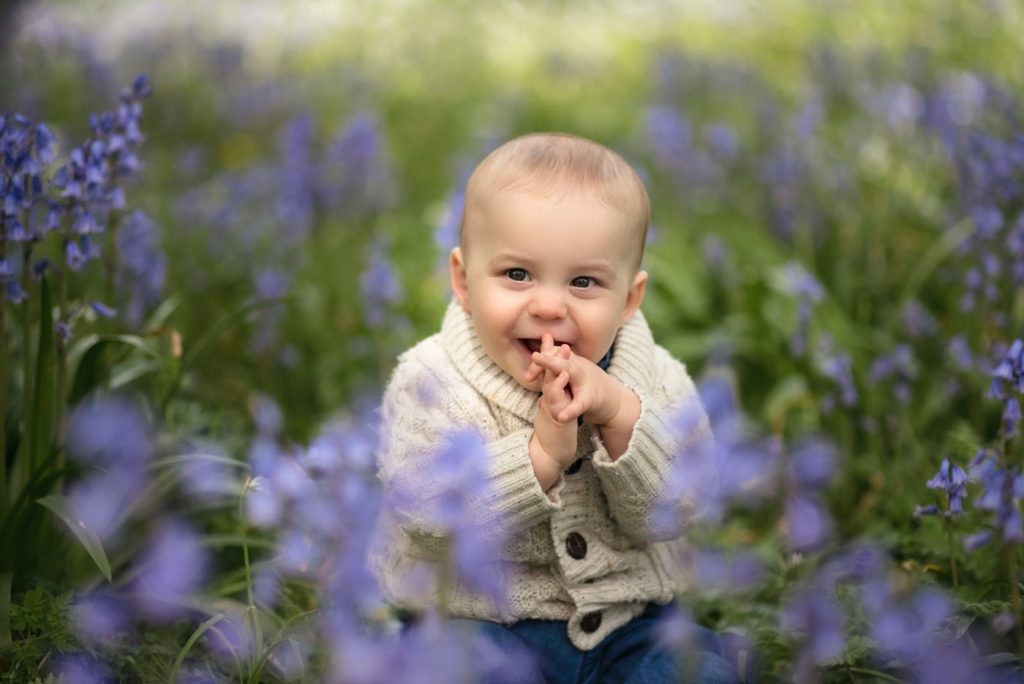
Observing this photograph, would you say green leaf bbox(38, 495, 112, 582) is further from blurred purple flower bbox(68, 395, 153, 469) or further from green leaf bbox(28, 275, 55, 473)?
blurred purple flower bbox(68, 395, 153, 469)

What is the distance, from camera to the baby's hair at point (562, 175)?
213 cm

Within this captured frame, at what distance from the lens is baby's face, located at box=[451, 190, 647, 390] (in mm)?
2111

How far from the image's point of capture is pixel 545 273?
214 cm

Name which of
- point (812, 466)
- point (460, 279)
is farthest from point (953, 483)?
point (460, 279)

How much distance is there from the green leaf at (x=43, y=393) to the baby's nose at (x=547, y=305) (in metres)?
1.16

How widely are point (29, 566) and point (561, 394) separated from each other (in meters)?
1.44

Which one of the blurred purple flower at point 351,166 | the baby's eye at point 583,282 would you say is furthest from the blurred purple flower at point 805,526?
the blurred purple flower at point 351,166

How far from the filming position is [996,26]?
16.9 ft

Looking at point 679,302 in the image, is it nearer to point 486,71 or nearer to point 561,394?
point 561,394

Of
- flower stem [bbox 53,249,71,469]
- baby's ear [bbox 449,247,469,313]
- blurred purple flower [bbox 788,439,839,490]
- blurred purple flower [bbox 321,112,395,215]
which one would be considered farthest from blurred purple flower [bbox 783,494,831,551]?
blurred purple flower [bbox 321,112,395,215]

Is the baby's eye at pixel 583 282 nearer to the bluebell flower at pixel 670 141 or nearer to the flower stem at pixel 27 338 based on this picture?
the flower stem at pixel 27 338

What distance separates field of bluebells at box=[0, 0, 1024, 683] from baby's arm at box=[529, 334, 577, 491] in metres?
0.15

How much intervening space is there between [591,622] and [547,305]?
2.26 ft

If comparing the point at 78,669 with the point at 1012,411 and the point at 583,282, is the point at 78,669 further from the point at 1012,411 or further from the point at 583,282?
the point at 1012,411
